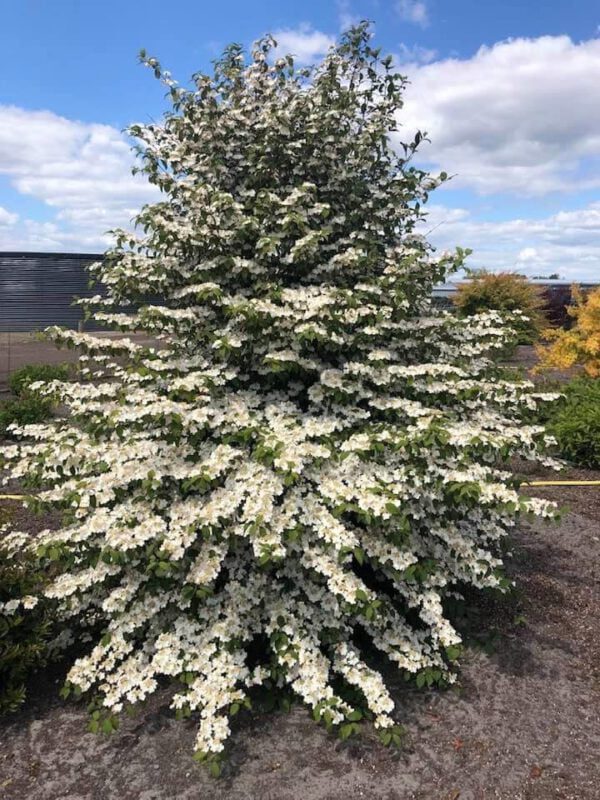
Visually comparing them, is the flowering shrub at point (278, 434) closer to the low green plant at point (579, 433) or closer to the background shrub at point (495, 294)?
the low green plant at point (579, 433)

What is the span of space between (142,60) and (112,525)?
322 cm

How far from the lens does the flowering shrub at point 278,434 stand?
301cm

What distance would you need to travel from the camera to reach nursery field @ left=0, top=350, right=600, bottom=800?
2.73m

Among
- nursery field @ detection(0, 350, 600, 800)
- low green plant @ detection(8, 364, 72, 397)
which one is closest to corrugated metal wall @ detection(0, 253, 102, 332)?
low green plant @ detection(8, 364, 72, 397)

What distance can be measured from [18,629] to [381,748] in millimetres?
1965

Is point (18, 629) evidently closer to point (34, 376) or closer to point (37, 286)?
point (34, 376)

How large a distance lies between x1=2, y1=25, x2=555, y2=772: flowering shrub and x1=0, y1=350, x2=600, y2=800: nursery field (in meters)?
0.18

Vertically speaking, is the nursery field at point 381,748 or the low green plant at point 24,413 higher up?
the low green plant at point 24,413

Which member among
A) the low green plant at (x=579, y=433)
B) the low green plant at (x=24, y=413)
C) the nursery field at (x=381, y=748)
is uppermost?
the low green plant at (x=579, y=433)

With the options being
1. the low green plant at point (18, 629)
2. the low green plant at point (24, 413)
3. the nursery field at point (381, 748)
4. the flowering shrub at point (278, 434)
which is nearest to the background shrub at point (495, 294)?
the low green plant at point (24, 413)

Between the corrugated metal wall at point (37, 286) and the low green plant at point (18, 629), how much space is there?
442 inches

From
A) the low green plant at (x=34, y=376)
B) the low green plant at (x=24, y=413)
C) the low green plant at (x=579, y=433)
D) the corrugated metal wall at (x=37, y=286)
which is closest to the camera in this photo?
the low green plant at (x=579, y=433)

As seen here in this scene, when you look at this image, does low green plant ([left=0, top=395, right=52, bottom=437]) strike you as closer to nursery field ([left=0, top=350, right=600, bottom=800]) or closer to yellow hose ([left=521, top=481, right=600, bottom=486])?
nursery field ([left=0, top=350, right=600, bottom=800])

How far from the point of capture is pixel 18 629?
11.0ft
